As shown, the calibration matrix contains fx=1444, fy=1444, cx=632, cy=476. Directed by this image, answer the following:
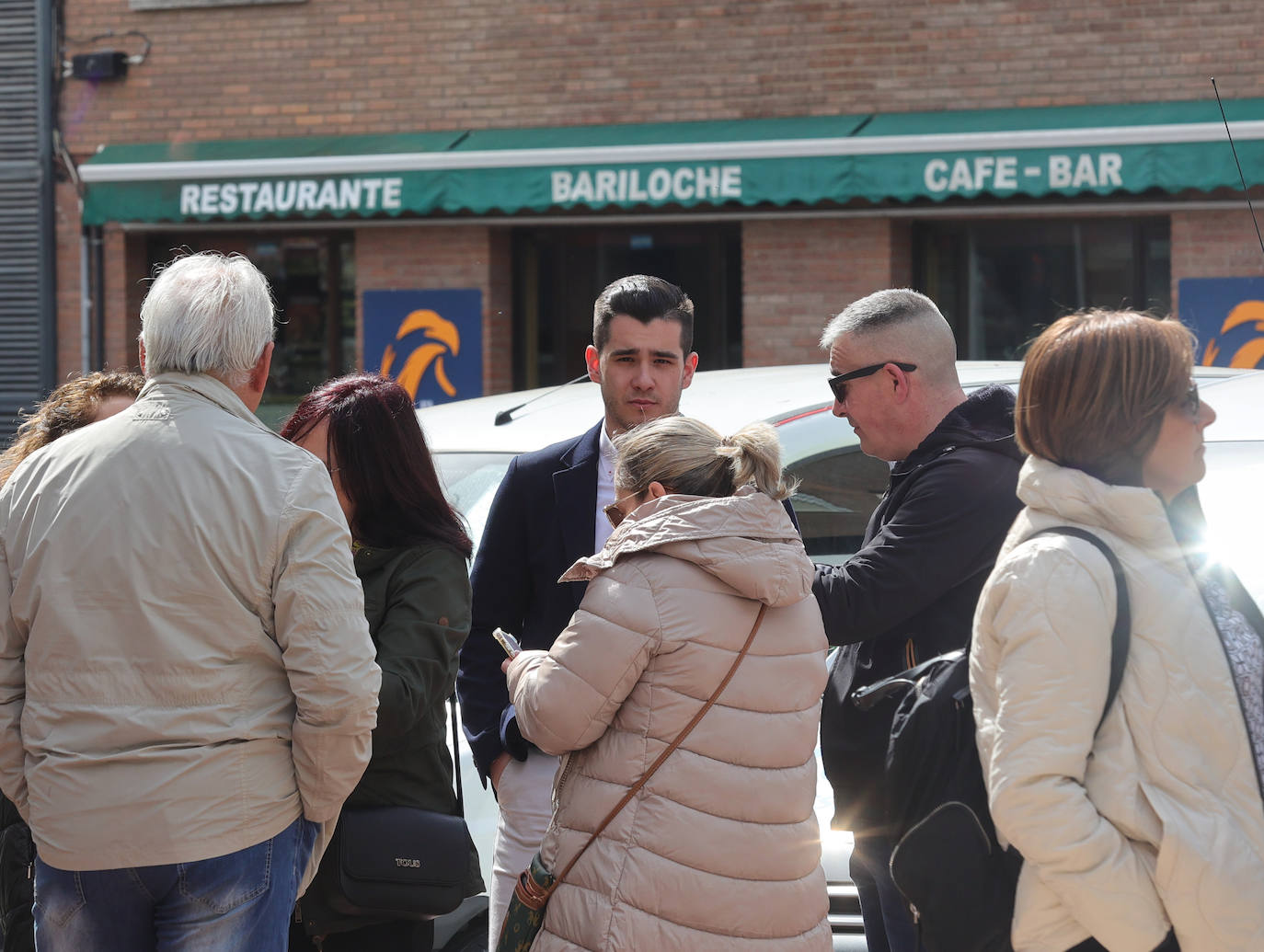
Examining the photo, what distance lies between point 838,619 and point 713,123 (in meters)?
8.30

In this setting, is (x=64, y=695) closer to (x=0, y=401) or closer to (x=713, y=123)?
(x=713, y=123)

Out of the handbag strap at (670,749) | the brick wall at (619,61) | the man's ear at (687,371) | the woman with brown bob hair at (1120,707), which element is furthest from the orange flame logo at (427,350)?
the woman with brown bob hair at (1120,707)

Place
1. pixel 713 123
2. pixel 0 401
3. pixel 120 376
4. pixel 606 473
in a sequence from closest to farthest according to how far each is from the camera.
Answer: pixel 606 473 → pixel 120 376 → pixel 713 123 → pixel 0 401

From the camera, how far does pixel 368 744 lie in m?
2.49

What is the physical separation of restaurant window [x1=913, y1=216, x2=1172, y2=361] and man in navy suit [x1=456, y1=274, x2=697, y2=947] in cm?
777

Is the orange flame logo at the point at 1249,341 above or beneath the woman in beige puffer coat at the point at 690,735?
above

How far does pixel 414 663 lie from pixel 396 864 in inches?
15.3

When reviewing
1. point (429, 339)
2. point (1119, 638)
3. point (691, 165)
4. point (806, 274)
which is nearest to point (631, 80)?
point (691, 165)

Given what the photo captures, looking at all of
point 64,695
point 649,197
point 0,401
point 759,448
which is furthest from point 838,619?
point 0,401

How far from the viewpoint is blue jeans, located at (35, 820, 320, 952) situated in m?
2.31

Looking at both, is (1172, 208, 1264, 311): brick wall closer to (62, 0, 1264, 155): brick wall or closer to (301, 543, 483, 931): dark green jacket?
(62, 0, 1264, 155): brick wall

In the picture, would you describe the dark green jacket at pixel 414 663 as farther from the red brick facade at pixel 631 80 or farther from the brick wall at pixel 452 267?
the brick wall at pixel 452 267

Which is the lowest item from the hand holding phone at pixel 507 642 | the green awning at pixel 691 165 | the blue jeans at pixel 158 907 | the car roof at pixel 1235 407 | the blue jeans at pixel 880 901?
the blue jeans at pixel 880 901

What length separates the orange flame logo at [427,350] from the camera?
11383mm
